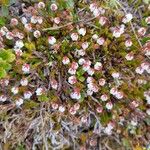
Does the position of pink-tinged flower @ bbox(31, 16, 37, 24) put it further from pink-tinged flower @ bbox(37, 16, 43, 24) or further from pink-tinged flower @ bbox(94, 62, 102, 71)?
pink-tinged flower @ bbox(94, 62, 102, 71)

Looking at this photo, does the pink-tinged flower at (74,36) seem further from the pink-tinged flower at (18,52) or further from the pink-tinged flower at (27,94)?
the pink-tinged flower at (27,94)

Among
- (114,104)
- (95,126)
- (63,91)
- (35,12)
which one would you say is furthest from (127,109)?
(35,12)

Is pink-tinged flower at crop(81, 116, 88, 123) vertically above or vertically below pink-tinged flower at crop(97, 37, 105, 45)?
below

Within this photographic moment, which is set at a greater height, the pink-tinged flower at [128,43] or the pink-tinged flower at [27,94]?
the pink-tinged flower at [128,43]

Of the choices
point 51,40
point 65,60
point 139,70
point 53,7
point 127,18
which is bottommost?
point 139,70

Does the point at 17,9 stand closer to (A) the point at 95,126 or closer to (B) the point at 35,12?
(B) the point at 35,12

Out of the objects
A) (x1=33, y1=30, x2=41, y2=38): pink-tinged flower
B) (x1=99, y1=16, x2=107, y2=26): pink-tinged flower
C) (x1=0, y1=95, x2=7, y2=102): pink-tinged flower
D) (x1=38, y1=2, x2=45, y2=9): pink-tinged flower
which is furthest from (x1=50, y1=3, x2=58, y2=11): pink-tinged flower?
(x1=0, y1=95, x2=7, y2=102): pink-tinged flower

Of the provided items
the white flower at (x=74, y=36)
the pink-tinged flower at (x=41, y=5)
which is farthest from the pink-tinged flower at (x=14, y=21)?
the white flower at (x=74, y=36)

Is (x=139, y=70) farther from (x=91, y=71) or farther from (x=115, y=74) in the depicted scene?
(x=91, y=71)

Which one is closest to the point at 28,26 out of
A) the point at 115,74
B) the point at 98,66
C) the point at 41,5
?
the point at 41,5

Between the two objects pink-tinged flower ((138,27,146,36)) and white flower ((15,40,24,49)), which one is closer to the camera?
white flower ((15,40,24,49))

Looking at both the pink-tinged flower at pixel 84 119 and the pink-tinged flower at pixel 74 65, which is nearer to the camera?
the pink-tinged flower at pixel 74 65
